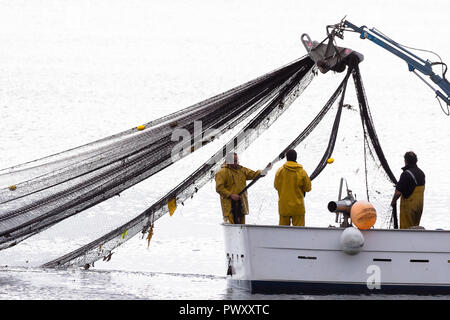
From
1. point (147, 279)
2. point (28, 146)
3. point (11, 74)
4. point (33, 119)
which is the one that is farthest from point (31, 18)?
point (147, 279)

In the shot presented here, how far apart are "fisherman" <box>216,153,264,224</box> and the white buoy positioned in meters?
1.60

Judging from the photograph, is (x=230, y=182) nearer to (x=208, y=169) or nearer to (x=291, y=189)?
(x=208, y=169)

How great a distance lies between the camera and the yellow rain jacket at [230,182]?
11805mm

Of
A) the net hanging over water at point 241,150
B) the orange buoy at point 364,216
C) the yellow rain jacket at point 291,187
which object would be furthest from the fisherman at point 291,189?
the orange buoy at point 364,216

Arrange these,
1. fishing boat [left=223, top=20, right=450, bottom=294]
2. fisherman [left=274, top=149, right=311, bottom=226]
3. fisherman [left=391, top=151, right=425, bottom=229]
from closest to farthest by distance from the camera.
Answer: fishing boat [left=223, top=20, right=450, bottom=294], fisherman [left=274, top=149, right=311, bottom=226], fisherman [left=391, top=151, right=425, bottom=229]

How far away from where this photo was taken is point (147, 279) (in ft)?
43.1

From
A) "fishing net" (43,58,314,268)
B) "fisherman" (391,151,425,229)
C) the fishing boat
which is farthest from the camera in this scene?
"fishing net" (43,58,314,268)

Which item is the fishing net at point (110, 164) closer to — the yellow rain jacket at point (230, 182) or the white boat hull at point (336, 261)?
the yellow rain jacket at point (230, 182)

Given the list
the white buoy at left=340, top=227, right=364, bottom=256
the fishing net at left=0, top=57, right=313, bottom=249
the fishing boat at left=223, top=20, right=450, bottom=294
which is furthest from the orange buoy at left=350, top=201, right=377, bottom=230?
the fishing net at left=0, top=57, right=313, bottom=249

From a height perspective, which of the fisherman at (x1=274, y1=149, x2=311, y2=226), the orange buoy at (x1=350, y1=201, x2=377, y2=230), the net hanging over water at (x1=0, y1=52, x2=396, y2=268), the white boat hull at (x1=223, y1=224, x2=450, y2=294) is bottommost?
the white boat hull at (x1=223, y1=224, x2=450, y2=294)

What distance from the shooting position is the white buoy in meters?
10.6

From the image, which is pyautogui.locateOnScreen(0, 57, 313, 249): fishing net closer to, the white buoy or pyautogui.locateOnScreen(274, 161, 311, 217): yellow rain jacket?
pyautogui.locateOnScreen(274, 161, 311, 217): yellow rain jacket

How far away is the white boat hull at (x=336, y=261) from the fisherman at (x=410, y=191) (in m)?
0.73
